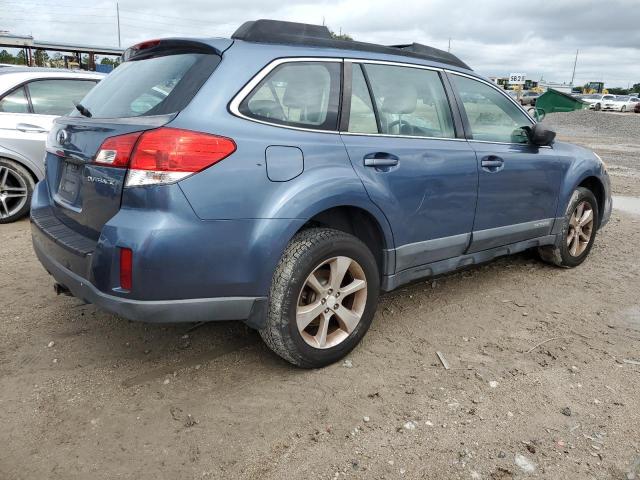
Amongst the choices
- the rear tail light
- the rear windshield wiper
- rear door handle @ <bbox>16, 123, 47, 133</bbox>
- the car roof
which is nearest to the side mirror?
the rear tail light

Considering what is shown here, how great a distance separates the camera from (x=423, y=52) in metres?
3.77

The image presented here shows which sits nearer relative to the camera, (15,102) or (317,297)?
(317,297)

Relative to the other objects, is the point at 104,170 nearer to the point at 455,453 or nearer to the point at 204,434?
the point at 204,434

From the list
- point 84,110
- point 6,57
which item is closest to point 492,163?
point 84,110

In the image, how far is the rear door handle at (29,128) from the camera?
603cm

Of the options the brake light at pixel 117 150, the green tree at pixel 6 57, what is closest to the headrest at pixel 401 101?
the brake light at pixel 117 150

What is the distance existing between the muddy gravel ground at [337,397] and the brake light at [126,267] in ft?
2.20

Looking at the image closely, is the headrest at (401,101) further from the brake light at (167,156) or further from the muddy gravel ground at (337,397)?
the muddy gravel ground at (337,397)

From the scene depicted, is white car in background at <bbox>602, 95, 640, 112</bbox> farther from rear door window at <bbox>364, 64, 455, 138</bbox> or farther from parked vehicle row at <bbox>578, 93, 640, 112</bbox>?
rear door window at <bbox>364, 64, 455, 138</bbox>

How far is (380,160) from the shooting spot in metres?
3.09

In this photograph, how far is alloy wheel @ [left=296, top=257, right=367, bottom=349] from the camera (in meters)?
2.90

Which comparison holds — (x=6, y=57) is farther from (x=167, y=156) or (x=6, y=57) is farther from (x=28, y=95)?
(x=167, y=156)

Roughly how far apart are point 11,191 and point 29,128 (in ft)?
2.40

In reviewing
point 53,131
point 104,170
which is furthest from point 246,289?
point 53,131
